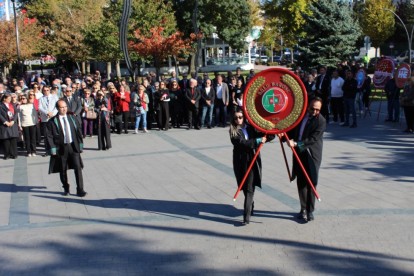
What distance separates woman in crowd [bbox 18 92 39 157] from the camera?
521 inches

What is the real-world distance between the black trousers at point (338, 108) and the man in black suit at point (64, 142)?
9.92 meters

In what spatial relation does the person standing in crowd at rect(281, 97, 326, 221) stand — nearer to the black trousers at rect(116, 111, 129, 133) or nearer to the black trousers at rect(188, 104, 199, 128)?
the black trousers at rect(188, 104, 199, 128)

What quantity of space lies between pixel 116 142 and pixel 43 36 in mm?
32409

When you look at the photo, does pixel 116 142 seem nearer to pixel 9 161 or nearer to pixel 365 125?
pixel 9 161

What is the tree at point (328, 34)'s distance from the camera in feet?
79.2

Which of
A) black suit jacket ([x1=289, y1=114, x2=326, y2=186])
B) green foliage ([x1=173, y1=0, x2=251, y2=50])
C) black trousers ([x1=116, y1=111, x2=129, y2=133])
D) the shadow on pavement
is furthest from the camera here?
green foliage ([x1=173, y1=0, x2=251, y2=50])

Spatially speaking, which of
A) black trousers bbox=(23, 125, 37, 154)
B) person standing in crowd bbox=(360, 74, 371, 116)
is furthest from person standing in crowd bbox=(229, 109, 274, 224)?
person standing in crowd bbox=(360, 74, 371, 116)

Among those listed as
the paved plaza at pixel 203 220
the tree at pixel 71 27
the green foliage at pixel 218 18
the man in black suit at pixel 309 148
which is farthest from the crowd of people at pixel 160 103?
the green foliage at pixel 218 18

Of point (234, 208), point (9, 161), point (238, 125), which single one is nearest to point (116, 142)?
point (9, 161)

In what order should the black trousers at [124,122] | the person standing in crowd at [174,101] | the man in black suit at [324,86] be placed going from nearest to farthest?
the black trousers at [124,122], the man in black suit at [324,86], the person standing in crowd at [174,101]

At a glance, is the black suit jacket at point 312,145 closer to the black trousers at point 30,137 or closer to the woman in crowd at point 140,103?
the black trousers at point 30,137

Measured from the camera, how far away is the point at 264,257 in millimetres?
6078

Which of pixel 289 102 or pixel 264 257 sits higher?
pixel 289 102

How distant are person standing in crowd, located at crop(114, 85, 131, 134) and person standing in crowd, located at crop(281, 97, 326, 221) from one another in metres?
9.60
